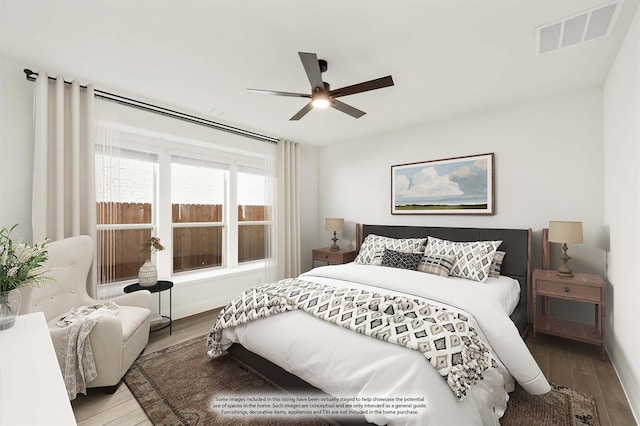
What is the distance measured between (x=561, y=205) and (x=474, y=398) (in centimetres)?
239

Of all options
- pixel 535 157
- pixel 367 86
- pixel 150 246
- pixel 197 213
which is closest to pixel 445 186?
pixel 535 157

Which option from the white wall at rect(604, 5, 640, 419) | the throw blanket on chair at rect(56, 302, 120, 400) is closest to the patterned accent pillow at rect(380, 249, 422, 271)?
the white wall at rect(604, 5, 640, 419)

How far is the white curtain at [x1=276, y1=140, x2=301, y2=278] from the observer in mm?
4250

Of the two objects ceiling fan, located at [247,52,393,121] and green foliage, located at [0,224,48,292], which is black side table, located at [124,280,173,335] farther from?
ceiling fan, located at [247,52,393,121]

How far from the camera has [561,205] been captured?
2908mm

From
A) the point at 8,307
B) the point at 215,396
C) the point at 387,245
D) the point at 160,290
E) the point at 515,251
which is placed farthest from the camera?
the point at 387,245

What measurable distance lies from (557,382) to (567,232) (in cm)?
122

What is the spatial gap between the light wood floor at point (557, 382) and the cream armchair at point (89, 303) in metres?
0.13

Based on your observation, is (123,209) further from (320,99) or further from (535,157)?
(535,157)

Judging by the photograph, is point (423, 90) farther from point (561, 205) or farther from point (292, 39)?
point (561, 205)

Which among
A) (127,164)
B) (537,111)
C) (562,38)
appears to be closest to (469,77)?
(562,38)

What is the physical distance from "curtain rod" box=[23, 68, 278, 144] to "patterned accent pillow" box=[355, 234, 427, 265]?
202 cm

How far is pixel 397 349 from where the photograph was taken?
1521 mm

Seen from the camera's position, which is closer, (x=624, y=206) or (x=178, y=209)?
(x=624, y=206)
